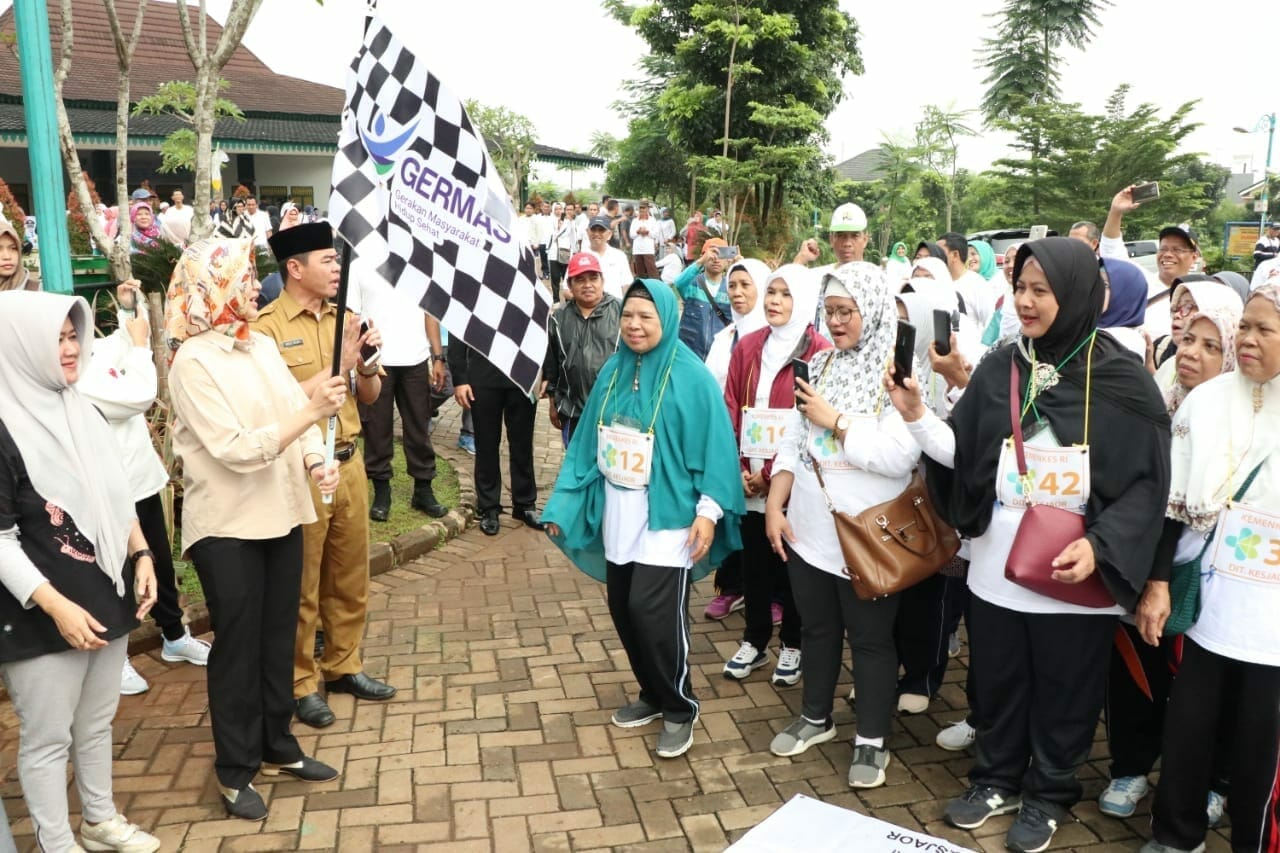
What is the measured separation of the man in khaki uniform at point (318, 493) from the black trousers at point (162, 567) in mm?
804

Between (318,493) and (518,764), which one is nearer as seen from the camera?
(518,764)

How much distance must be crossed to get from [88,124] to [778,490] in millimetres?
19929

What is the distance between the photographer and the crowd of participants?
293 cm

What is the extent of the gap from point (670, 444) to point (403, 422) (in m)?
3.19

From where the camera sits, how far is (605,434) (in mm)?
4027

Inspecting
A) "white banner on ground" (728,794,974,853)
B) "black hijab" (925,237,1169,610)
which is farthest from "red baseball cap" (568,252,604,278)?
"white banner on ground" (728,794,974,853)

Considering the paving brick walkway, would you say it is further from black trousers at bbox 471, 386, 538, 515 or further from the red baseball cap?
the red baseball cap

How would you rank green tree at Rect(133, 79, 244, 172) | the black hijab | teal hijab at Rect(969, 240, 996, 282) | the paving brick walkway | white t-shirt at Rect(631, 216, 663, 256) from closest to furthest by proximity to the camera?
the black hijab
the paving brick walkway
teal hijab at Rect(969, 240, 996, 282)
green tree at Rect(133, 79, 244, 172)
white t-shirt at Rect(631, 216, 663, 256)

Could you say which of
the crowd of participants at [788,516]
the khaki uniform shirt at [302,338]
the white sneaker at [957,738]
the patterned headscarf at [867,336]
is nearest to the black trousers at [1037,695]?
the crowd of participants at [788,516]

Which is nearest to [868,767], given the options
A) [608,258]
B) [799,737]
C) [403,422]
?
[799,737]

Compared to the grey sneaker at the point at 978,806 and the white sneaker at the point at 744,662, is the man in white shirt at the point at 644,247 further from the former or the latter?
the grey sneaker at the point at 978,806

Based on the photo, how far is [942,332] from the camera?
3293 mm

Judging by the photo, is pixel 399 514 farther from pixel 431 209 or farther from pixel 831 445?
pixel 831 445

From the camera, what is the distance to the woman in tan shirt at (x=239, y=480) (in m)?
3.26
